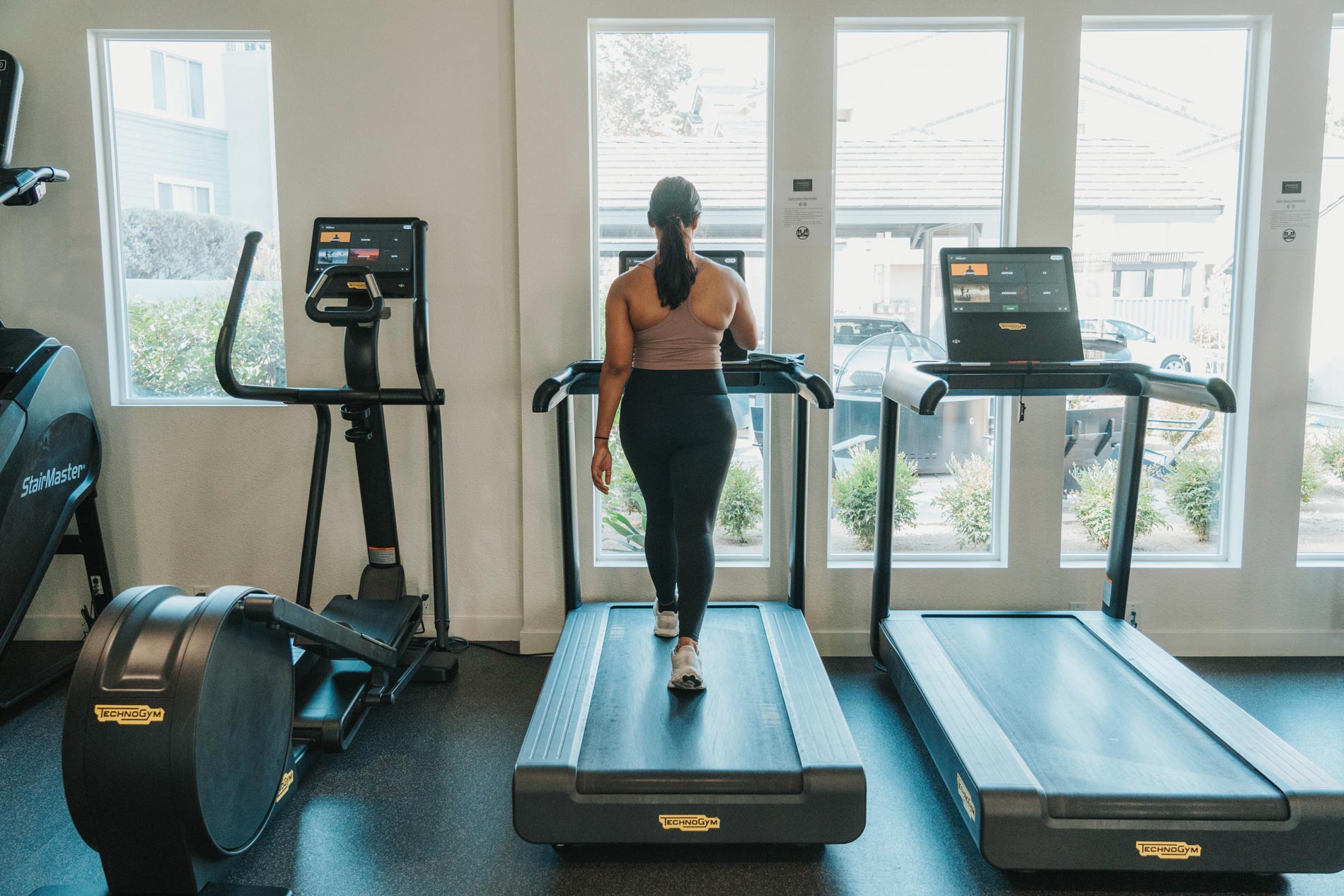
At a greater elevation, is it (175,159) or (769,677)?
(175,159)

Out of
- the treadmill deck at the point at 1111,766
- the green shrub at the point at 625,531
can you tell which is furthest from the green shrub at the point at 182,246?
the treadmill deck at the point at 1111,766

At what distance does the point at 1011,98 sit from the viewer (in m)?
4.09

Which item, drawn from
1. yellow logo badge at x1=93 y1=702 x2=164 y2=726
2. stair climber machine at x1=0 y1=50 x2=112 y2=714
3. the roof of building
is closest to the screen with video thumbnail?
the roof of building

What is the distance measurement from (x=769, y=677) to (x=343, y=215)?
9.30ft

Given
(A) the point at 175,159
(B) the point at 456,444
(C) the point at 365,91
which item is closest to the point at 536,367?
(B) the point at 456,444

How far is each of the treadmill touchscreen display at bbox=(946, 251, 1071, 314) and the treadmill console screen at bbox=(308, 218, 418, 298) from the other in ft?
7.31

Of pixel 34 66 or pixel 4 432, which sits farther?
pixel 34 66

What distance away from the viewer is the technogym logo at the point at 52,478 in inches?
137

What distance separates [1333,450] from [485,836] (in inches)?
169

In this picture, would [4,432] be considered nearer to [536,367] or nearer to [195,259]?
[195,259]

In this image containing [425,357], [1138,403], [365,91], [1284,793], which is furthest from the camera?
[365,91]

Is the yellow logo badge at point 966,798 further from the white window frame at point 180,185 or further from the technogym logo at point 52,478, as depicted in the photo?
the white window frame at point 180,185

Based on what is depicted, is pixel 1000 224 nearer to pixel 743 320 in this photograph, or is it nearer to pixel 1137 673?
pixel 743 320

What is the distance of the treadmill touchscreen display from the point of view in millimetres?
3613
